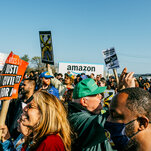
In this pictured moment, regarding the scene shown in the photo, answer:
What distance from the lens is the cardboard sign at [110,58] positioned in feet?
22.4

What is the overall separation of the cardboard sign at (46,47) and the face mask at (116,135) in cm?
384

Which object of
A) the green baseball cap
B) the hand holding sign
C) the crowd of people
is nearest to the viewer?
the crowd of people

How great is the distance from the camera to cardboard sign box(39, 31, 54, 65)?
547 cm

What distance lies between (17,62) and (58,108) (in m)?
1.72

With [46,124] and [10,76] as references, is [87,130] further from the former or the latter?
[10,76]

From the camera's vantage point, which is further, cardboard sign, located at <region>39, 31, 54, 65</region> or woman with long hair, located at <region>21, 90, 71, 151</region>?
cardboard sign, located at <region>39, 31, 54, 65</region>

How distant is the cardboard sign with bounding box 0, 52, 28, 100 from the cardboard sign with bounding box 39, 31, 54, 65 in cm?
199

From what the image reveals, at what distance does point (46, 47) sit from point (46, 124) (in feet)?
12.6

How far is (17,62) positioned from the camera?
346cm

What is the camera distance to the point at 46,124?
Result: 6.42ft

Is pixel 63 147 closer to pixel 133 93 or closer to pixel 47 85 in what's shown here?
pixel 133 93

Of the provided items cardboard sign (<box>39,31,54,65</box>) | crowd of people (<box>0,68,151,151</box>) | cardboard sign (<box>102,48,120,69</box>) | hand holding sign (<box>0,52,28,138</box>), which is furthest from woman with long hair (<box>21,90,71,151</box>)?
cardboard sign (<box>102,48,120,69</box>)

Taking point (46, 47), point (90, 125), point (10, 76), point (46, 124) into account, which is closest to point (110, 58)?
point (46, 47)

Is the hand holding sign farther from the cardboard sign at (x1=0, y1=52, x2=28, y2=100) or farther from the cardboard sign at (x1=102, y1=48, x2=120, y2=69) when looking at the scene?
the cardboard sign at (x1=102, y1=48, x2=120, y2=69)
